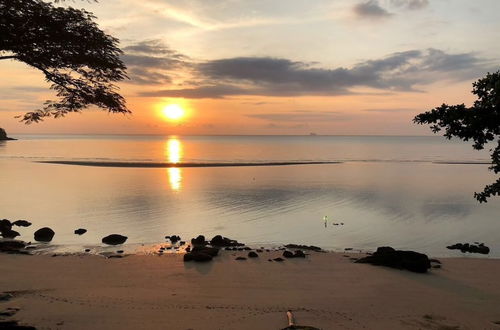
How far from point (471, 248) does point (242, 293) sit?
18.0m

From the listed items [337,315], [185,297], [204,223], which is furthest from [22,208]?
[337,315]

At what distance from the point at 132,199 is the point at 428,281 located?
3514 cm

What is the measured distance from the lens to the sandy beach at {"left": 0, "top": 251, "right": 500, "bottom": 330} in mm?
13852

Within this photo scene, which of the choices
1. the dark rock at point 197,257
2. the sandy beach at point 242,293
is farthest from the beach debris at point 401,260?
the dark rock at point 197,257

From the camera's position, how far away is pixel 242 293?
57.0 feet

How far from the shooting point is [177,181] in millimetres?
65812

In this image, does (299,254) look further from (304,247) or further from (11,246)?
(11,246)

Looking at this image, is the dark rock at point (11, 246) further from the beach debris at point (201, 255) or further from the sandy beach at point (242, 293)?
the beach debris at point (201, 255)

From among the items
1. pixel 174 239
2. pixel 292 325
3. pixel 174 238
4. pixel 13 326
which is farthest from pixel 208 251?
pixel 13 326

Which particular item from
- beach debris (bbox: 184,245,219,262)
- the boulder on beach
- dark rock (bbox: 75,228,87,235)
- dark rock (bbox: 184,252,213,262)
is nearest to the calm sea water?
dark rock (bbox: 75,228,87,235)

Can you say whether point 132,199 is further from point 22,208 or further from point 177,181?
point 177,181

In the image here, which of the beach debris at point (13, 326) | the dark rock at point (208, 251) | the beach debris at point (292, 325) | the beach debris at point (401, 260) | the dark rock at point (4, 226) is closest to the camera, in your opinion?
the beach debris at point (13, 326)

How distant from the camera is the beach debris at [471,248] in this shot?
2700 centimetres

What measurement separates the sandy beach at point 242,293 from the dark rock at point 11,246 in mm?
1573
